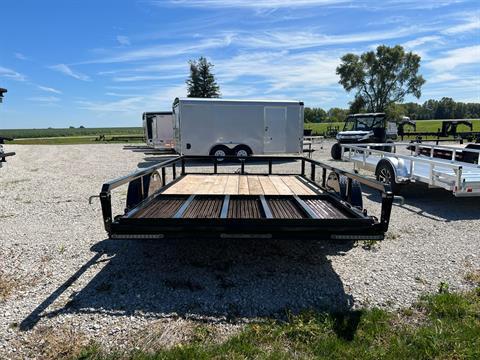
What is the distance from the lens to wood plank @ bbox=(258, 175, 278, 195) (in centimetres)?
446

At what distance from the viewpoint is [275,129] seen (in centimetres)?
1416

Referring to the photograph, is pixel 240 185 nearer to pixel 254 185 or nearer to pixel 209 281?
pixel 254 185

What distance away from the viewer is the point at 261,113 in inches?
548

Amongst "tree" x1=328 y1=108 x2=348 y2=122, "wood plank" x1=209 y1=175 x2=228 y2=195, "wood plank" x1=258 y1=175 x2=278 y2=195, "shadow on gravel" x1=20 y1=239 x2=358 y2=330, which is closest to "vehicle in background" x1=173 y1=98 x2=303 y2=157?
"wood plank" x1=209 y1=175 x2=228 y2=195

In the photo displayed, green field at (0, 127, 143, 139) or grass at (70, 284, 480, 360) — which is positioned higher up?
green field at (0, 127, 143, 139)

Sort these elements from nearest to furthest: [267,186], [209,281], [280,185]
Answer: [209,281] < [267,186] < [280,185]

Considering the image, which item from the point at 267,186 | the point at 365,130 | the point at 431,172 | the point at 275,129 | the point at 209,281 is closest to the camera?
the point at 209,281

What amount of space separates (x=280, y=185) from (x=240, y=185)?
60 centimetres

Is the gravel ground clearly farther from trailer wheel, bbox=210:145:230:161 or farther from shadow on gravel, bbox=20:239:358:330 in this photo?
trailer wheel, bbox=210:145:230:161

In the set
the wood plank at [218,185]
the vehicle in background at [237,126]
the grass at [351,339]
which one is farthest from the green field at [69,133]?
the grass at [351,339]

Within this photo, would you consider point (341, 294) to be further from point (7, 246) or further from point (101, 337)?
point (7, 246)

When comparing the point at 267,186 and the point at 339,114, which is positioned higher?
the point at 339,114

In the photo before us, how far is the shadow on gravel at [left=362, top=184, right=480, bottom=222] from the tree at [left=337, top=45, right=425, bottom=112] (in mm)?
43936

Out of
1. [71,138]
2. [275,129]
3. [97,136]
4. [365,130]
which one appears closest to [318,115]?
[97,136]
